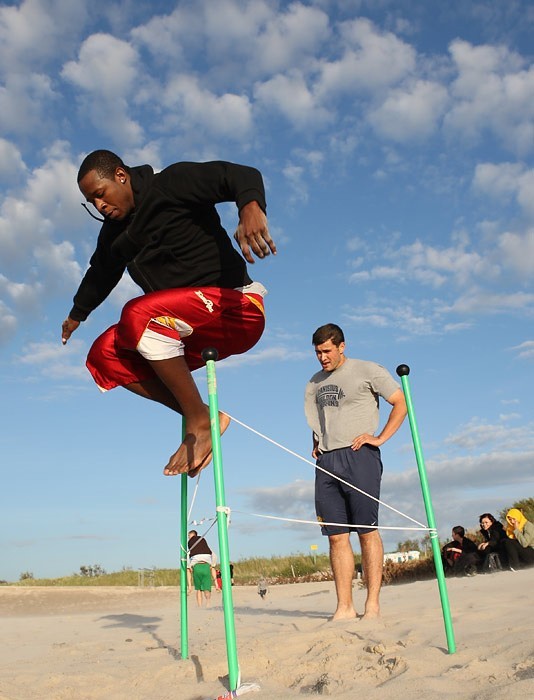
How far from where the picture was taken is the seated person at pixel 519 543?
9445 mm

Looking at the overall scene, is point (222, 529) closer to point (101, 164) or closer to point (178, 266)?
point (178, 266)

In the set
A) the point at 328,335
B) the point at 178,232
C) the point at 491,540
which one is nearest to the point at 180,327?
the point at 178,232

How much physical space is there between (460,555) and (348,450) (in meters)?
6.47

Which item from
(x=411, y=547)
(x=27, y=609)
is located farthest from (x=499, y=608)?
(x=411, y=547)

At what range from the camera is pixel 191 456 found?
3557 mm

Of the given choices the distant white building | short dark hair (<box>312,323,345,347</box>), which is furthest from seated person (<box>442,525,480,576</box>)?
short dark hair (<box>312,323,345,347</box>)

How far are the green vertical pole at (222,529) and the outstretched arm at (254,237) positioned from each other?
1.86 feet

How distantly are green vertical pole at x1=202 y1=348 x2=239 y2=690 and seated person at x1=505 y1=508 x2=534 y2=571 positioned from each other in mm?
7732

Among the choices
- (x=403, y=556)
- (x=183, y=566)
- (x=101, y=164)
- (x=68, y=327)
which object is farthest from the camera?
(x=403, y=556)

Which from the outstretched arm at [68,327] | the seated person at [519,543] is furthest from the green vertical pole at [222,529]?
the seated person at [519,543]

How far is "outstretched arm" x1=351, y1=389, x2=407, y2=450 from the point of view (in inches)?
205

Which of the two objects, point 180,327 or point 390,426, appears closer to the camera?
point 180,327

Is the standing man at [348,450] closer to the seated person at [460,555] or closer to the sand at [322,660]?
the sand at [322,660]

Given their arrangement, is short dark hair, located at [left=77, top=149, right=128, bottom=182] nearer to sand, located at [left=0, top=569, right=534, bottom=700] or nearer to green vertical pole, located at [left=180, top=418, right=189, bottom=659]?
green vertical pole, located at [left=180, top=418, right=189, bottom=659]
